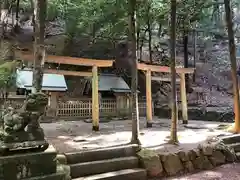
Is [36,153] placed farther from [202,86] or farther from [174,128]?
[202,86]

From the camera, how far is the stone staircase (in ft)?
18.2

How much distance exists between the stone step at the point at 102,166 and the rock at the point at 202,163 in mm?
1798

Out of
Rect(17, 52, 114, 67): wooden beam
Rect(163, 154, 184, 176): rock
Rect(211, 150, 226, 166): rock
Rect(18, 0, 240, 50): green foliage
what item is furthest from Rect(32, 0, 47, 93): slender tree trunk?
Rect(18, 0, 240, 50): green foliage

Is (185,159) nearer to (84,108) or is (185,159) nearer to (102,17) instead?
(84,108)

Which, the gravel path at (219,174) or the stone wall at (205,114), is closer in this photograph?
the gravel path at (219,174)

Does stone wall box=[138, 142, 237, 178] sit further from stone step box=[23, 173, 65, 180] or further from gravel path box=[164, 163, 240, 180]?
stone step box=[23, 173, 65, 180]

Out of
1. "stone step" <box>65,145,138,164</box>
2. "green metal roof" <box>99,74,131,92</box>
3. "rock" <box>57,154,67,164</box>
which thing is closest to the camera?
"rock" <box>57,154,67,164</box>

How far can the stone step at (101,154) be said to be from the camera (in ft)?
18.8

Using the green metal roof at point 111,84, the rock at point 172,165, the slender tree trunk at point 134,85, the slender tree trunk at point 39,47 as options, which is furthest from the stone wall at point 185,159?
the green metal roof at point 111,84

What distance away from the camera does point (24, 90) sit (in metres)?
16.2

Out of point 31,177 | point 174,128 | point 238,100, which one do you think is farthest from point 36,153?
point 238,100

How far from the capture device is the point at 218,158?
7520 millimetres

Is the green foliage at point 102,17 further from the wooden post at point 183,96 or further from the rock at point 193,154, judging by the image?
the rock at point 193,154

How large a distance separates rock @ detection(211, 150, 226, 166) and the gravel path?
0.17m
